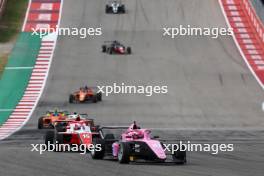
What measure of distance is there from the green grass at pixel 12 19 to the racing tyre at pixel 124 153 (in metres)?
36.7

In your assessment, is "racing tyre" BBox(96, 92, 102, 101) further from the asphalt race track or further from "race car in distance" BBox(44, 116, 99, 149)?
"race car in distance" BBox(44, 116, 99, 149)

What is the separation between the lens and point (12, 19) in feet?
207

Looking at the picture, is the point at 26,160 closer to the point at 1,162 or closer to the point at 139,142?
the point at 1,162

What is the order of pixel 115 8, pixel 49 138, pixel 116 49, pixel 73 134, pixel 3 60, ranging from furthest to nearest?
1. pixel 115 8
2. pixel 116 49
3. pixel 3 60
4. pixel 73 134
5. pixel 49 138

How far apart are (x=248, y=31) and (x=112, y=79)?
14.9m

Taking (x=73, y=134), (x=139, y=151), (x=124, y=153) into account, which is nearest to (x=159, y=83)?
(x=73, y=134)

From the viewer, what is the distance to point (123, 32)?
2394 inches

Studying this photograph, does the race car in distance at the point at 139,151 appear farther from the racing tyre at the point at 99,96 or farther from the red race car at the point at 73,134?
the racing tyre at the point at 99,96

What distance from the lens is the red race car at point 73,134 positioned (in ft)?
86.6

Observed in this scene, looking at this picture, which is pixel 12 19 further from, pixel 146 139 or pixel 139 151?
pixel 139 151

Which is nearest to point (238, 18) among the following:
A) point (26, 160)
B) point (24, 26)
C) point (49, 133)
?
point (24, 26)

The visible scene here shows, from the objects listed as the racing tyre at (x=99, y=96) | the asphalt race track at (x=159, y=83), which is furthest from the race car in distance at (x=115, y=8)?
the racing tyre at (x=99, y=96)

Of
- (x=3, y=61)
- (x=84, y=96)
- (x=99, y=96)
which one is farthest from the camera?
(x=3, y=61)

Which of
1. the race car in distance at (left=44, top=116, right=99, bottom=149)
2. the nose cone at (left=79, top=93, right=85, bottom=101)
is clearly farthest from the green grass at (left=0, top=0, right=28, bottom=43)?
the race car in distance at (left=44, top=116, right=99, bottom=149)
